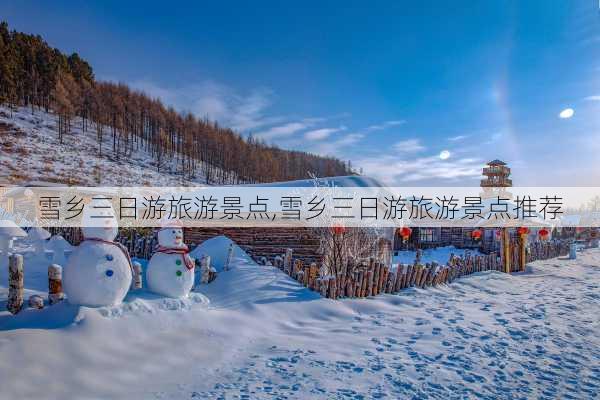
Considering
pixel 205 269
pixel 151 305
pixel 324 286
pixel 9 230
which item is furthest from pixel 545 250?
pixel 9 230

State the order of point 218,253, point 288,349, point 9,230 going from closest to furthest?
point 288,349, point 9,230, point 218,253

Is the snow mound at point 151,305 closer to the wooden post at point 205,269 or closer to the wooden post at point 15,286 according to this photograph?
the wooden post at point 15,286

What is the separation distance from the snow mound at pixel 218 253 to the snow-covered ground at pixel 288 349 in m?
2.22

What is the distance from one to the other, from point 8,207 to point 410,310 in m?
21.8

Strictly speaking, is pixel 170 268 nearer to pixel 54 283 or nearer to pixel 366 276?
pixel 54 283

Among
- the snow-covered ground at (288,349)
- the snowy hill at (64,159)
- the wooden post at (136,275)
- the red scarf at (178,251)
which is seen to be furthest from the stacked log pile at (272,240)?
the snowy hill at (64,159)

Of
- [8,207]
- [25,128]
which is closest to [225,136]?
[25,128]

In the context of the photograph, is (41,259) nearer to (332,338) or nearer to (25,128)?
(332,338)

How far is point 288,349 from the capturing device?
17.5 ft

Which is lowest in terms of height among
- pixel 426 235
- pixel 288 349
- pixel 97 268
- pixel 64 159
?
pixel 288 349

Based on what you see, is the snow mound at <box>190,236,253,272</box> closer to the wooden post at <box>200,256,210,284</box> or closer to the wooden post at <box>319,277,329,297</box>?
the wooden post at <box>200,256,210,284</box>

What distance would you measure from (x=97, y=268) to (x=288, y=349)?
2.91 meters

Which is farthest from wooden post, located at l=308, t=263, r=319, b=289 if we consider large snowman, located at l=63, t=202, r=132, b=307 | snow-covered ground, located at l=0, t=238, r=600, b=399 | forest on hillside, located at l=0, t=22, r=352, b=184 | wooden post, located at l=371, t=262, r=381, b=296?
forest on hillside, located at l=0, t=22, r=352, b=184

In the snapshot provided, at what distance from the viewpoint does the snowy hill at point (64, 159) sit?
114ft
